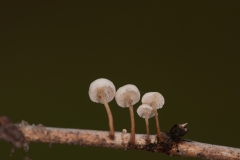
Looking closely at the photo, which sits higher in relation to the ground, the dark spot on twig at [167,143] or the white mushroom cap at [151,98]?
the white mushroom cap at [151,98]

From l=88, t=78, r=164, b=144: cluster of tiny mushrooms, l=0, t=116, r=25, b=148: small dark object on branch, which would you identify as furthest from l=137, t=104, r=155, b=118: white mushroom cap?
l=0, t=116, r=25, b=148: small dark object on branch

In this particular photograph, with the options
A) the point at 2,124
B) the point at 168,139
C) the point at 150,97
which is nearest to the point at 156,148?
the point at 168,139

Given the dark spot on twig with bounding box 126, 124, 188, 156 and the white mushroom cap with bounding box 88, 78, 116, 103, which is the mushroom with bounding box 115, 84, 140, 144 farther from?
the dark spot on twig with bounding box 126, 124, 188, 156

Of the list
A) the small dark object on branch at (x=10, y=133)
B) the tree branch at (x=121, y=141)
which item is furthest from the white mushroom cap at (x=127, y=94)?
the small dark object on branch at (x=10, y=133)

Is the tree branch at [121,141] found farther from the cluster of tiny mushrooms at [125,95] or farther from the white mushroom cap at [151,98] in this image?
the white mushroom cap at [151,98]

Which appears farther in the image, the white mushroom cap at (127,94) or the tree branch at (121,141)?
the white mushroom cap at (127,94)

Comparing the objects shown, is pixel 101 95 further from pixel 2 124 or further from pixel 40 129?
pixel 2 124
